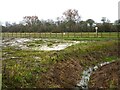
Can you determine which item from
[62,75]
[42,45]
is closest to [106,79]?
[62,75]

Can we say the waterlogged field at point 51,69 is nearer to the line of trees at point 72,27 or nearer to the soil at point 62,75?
the soil at point 62,75

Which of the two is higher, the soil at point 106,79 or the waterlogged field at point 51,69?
the waterlogged field at point 51,69

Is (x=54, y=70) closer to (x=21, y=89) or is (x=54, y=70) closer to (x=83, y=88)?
(x=83, y=88)

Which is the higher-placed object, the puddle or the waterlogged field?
the puddle

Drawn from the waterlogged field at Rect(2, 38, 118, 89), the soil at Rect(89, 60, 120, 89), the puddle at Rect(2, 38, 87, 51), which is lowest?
the soil at Rect(89, 60, 120, 89)

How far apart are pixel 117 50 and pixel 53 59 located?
1107 centimetres

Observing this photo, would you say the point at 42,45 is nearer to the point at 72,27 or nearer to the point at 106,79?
the point at 106,79

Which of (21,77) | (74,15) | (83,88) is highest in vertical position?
(74,15)

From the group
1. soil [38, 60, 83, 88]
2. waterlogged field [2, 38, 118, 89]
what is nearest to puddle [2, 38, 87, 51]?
waterlogged field [2, 38, 118, 89]

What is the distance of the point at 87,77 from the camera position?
1456cm

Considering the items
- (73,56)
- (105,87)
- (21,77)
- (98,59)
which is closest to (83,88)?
(105,87)

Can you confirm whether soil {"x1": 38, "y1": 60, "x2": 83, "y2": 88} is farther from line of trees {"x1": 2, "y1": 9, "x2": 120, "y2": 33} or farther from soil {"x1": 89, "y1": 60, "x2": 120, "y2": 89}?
line of trees {"x1": 2, "y1": 9, "x2": 120, "y2": 33}

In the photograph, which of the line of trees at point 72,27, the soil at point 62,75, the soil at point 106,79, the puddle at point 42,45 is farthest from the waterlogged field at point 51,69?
the line of trees at point 72,27

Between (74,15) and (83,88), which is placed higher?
(74,15)
